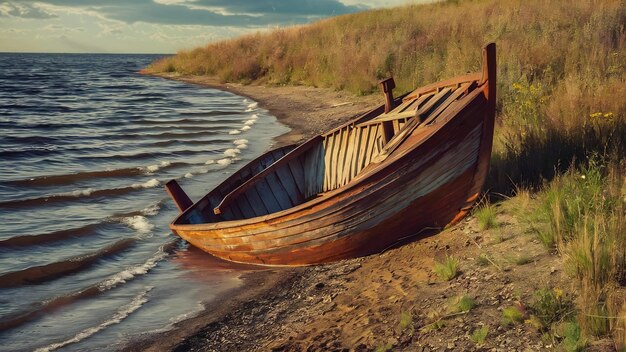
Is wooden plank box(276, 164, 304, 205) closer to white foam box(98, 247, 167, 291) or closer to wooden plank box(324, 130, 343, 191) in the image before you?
wooden plank box(324, 130, 343, 191)

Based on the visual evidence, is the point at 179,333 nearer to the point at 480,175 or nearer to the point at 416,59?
the point at 480,175

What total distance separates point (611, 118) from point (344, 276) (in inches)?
123

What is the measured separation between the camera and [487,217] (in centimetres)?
568

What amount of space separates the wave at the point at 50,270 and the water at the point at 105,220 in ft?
0.04

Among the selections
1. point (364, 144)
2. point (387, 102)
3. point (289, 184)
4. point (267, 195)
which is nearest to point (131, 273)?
point (267, 195)

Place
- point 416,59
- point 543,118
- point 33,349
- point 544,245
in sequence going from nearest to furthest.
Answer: point 544,245, point 33,349, point 543,118, point 416,59

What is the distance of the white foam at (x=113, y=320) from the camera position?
5164 mm

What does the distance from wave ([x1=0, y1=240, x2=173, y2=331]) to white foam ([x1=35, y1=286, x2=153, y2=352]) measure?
45cm

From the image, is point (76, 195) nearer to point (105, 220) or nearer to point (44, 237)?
point (105, 220)

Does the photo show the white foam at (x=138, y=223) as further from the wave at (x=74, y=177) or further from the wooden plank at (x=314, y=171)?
the wave at (x=74, y=177)

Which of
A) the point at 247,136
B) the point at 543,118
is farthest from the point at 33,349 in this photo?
the point at 247,136

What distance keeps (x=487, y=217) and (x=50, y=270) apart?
4611 millimetres

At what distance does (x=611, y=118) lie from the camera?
6430 mm

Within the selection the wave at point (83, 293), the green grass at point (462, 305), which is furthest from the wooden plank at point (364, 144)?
the green grass at point (462, 305)
